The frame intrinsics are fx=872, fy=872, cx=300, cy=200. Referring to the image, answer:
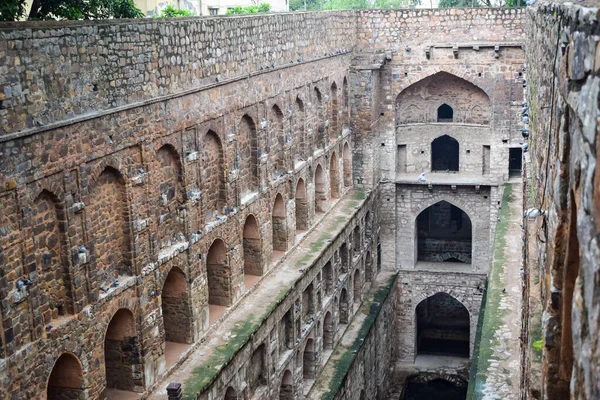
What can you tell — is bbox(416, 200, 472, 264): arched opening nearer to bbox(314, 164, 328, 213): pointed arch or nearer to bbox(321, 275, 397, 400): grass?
bbox(321, 275, 397, 400): grass

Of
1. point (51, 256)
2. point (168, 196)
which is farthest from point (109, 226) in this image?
point (168, 196)

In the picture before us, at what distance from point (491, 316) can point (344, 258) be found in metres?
6.97

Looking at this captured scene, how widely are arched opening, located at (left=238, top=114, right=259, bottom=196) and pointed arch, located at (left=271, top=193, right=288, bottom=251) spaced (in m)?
1.59

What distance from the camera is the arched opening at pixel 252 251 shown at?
16328 millimetres

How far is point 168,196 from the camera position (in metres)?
12.8

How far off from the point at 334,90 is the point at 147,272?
10.5 metres

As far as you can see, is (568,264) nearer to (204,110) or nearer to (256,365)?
(204,110)

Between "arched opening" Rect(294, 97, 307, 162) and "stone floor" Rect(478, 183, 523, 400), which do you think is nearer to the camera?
"stone floor" Rect(478, 183, 523, 400)

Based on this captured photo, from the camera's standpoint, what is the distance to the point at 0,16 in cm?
1205

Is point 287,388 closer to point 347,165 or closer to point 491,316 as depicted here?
point 491,316

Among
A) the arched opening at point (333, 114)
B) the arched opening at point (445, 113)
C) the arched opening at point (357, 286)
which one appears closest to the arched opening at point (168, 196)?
the arched opening at point (333, 114)

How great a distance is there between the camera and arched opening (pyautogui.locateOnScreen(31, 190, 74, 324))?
9.73 metres

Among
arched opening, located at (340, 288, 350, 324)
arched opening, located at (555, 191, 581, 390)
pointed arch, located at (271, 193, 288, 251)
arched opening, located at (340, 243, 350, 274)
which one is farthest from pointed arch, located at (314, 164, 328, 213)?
arched opening, located at (555, 191, 581, 390)

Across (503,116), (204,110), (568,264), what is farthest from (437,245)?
(568,264)
